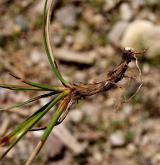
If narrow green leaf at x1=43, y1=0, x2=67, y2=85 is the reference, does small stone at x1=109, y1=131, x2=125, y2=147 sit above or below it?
above

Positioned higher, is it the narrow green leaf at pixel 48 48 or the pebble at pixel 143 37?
the pebble at pixel 143 37

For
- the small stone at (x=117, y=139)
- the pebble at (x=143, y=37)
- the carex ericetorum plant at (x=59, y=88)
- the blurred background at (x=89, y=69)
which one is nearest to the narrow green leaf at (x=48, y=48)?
the carex ericetorum plant at (x=59, y=88)

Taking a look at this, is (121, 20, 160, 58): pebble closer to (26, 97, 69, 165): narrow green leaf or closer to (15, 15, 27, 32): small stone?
(15, 15, 27, 32): small stone

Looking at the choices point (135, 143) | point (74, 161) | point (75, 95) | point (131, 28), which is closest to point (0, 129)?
point (74, 161)

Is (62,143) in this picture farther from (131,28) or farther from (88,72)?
(131,28)

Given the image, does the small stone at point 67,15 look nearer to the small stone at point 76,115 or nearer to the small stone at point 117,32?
the small stone at point 117,32

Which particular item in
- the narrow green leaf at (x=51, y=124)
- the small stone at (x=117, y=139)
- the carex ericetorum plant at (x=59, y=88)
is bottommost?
the narrow green leaf at (x=51, y=124)

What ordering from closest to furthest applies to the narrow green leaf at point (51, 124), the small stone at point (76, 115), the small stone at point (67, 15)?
the narrow green leaf at point (51, 124) < the small stone at point (76, 115) < the small stone at point (67, 15)

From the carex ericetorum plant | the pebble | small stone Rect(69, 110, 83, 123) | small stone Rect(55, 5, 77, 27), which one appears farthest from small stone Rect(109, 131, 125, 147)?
the carex ericetorum plant

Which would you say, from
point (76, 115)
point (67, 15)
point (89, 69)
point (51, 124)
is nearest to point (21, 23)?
point (67, 15)
